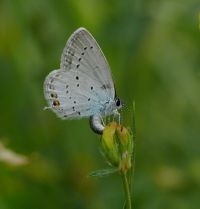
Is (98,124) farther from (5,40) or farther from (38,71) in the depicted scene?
(5,40)

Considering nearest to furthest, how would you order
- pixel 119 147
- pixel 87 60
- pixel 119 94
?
pixel 119 147
pixel 87 60
pixel 119 94

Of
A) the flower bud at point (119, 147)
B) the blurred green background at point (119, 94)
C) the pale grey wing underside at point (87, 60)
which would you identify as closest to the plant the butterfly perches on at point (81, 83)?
the pale grey wing underside at point (87, 60)

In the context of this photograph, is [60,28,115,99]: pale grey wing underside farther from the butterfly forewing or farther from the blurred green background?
the blurred green background

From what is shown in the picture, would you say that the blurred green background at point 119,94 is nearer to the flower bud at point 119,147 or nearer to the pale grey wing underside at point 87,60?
the pale grey wing underside at point 87,60

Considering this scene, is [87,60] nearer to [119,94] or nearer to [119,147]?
[119,147]

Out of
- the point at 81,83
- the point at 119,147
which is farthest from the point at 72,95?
the point at 119,147

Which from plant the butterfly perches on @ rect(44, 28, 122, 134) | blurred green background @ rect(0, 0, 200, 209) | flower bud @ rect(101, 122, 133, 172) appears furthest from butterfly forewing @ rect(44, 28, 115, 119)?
blurred green background @ rect(0, 0, 200, 209)

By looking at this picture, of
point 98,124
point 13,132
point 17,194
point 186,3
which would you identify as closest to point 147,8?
point 186,3
